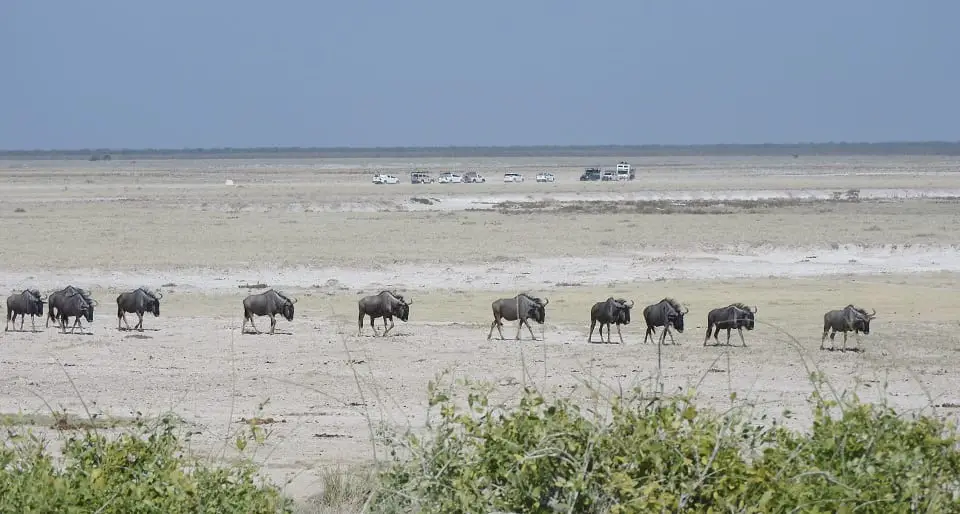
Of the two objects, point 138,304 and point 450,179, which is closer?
point 138,304

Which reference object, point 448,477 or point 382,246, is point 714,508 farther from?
point 382,246

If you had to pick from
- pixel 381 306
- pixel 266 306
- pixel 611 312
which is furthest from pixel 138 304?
pixel 611 312

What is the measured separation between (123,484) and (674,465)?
2917mm

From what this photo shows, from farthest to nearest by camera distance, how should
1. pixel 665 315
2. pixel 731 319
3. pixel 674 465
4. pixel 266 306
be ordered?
pixel 266 306
pixel 665 315
pixel 731 319
pixel 674 465

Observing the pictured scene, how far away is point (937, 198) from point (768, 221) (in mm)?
21871

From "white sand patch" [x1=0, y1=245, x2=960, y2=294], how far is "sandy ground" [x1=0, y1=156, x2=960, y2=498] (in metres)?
0.11

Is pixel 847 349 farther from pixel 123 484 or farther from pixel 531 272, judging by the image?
pixel 123 484

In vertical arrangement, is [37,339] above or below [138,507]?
below

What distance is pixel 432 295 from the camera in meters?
30.2

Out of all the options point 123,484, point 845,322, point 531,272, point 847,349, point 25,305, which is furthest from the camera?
point 531,272

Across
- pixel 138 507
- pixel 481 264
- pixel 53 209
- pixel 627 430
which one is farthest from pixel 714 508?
pixel 53 209

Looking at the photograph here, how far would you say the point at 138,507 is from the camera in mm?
6750

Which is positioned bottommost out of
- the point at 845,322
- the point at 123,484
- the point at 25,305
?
the point at 25,305

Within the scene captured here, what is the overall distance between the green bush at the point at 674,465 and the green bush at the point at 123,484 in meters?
0.88
